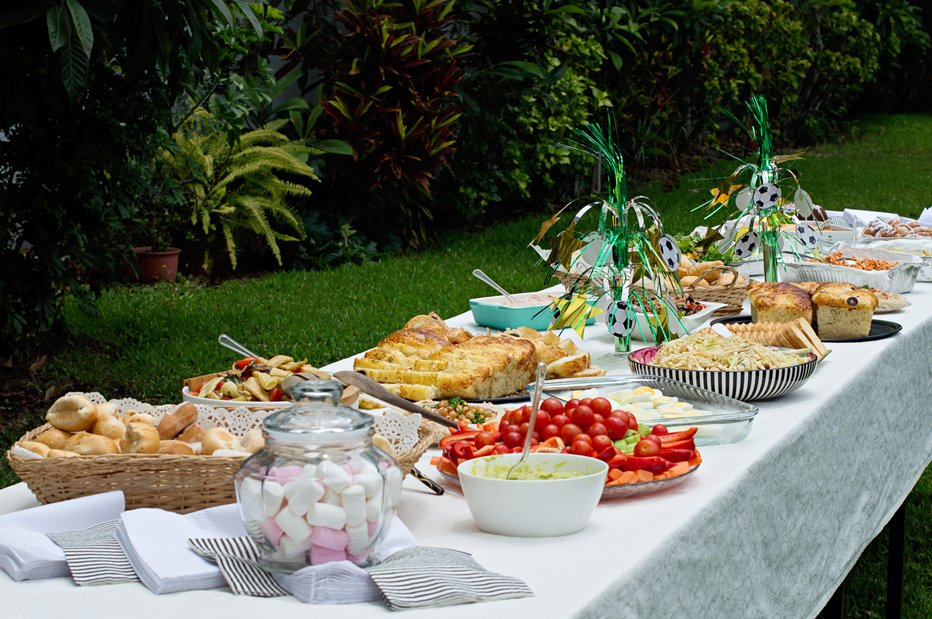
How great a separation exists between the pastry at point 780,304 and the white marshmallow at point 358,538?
1.94 meters

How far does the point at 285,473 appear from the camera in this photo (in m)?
1.27

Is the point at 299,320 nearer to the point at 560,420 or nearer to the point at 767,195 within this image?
the point at 767,195

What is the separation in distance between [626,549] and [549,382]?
904 millimetres

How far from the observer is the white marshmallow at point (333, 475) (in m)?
1.26

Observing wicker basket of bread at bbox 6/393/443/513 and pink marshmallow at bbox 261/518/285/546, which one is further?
wicker basket of bread at bbox 6/393/443/513

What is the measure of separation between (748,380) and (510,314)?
0.93 metres

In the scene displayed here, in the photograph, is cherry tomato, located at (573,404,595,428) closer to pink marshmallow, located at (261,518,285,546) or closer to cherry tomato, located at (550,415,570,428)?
cherry tomato, located at (550,415,570,428)

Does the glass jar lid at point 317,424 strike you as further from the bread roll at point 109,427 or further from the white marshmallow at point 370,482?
the bread roll at point 109,427

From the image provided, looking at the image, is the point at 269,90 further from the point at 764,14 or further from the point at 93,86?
the point at 764,14

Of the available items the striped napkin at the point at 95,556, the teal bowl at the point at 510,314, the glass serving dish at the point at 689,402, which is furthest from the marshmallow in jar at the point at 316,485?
the teal bowl at the point at 510,314

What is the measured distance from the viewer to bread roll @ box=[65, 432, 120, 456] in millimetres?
1659

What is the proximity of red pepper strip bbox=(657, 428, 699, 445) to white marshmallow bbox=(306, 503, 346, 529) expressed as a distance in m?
0.72

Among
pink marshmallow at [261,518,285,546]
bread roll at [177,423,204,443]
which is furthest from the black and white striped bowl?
pink marshmallow at [261,518,285,546]

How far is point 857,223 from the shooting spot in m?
5.12
